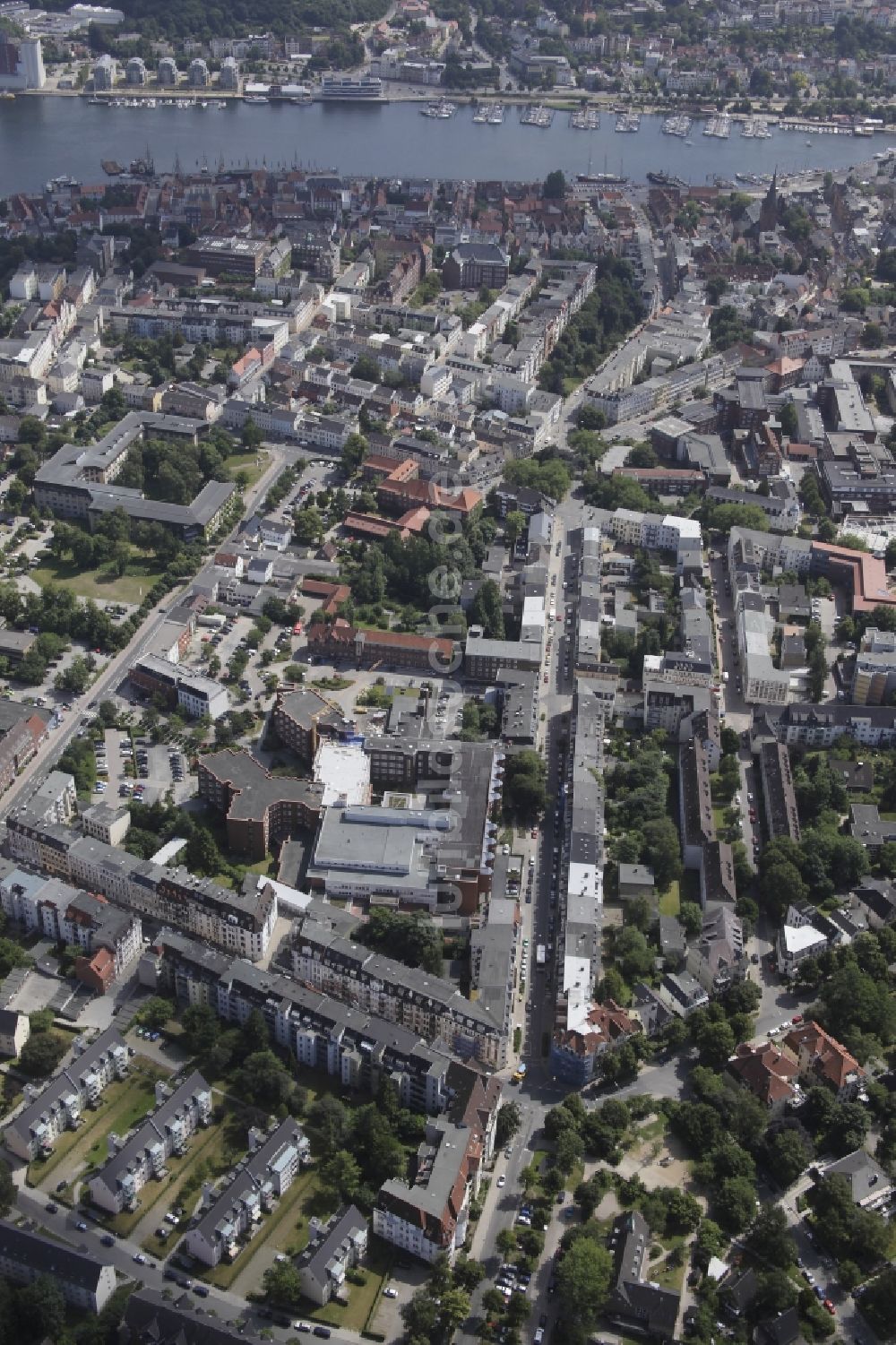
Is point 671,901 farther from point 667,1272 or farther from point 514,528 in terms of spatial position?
point 514,528

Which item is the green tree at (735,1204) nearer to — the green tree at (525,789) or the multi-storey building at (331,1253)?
the multi-storey building at (331,1253)

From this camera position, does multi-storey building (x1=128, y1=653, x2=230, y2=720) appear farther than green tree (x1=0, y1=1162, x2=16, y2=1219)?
Yes

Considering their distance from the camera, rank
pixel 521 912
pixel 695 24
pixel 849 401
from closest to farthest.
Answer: pixel 521 912, pixel 849 401, pixel 695 24

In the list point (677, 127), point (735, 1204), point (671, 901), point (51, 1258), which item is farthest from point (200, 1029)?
point (677, 127)

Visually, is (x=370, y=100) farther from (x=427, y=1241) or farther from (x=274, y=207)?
(x=427, y=1241)

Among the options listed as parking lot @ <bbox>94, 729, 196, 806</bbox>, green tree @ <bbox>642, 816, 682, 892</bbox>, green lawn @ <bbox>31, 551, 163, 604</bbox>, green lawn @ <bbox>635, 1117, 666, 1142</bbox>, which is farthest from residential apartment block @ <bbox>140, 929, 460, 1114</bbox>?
green lawn @ <bbox>31, 551, 163, 604</bbox>

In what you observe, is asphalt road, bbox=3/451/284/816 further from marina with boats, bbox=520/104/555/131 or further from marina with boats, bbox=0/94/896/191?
marina with boats, bbox=520/104/555/131

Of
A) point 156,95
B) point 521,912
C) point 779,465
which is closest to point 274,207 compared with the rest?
point 156,95
